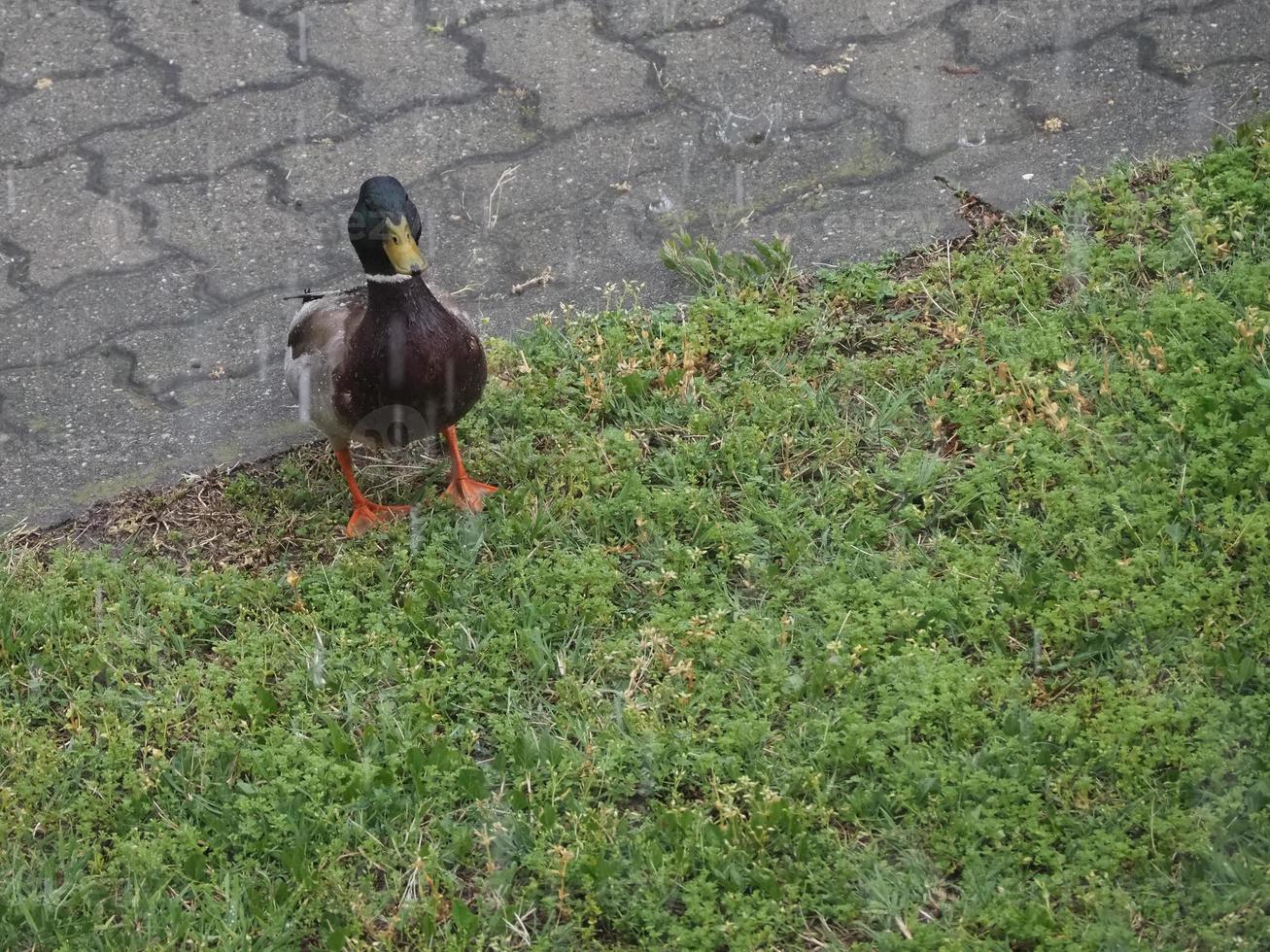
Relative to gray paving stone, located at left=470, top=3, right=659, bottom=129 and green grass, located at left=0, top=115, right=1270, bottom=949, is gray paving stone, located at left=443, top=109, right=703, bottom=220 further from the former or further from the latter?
green grass, located at left=0, top=115, right=1270, bottom=949

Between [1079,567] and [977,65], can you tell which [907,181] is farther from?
[1079,567]

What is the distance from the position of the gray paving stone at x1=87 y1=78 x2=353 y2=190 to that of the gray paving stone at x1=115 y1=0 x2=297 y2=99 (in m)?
0.11

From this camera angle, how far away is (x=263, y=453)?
4047mm

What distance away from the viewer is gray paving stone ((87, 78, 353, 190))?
4.93 meters

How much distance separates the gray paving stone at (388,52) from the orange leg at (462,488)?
1790 millimetres

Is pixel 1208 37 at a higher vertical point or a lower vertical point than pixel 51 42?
higher

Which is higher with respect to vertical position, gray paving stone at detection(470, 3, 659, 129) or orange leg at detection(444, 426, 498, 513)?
gray paving stone at detection(470, 3, 659, 129)

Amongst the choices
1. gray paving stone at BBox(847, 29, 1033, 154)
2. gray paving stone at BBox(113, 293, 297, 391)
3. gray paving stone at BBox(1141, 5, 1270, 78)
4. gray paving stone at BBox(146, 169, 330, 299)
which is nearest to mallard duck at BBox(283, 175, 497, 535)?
gray paving stone at BBox(113, 293, 297, 391)

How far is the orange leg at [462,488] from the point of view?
373cm

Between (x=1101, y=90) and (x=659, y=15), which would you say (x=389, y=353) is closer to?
(x=659, y=15)

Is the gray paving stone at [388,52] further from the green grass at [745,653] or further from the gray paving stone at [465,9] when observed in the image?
the green grass at [745,653]

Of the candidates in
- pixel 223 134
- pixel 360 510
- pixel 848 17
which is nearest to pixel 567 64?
pixel 848 17

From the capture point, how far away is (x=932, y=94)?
4.88 m

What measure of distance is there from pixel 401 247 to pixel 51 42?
110 inches
